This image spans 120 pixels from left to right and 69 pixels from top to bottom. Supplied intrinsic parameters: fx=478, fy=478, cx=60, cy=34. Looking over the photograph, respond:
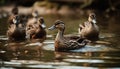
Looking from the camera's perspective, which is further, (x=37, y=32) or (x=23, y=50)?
(x=37, y=32)

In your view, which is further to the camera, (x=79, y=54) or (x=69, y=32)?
(x=69, y=32)

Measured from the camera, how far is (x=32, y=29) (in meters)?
18.8

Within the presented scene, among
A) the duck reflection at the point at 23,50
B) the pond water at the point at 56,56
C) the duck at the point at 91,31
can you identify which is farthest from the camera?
the duck at the point at 91,31

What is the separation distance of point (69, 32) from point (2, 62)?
7727 millimetres

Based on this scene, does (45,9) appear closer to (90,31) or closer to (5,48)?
(90,31)

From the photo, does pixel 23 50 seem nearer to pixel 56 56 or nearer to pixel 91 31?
pixel 56 56

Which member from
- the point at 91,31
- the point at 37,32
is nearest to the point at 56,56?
the point at 91,31

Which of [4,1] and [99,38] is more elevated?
[4,1]

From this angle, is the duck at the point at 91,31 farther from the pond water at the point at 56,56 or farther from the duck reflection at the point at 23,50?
the duck reflection at the point at 23,50

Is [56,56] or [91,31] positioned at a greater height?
[91,31]

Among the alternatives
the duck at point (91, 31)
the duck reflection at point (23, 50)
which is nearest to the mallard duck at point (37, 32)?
the duck at point (91, 31)

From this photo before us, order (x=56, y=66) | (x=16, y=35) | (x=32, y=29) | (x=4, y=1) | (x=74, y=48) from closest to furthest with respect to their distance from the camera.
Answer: (x=56, y=66) < (x=74, y=48) < (x=16, y=35) < (x=32, y=29) < (x=4, y=1)

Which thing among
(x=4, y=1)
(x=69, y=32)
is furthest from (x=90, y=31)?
(x=4, y=1)

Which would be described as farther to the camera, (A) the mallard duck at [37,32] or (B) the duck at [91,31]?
(A) the mallard duck at [37,32]
